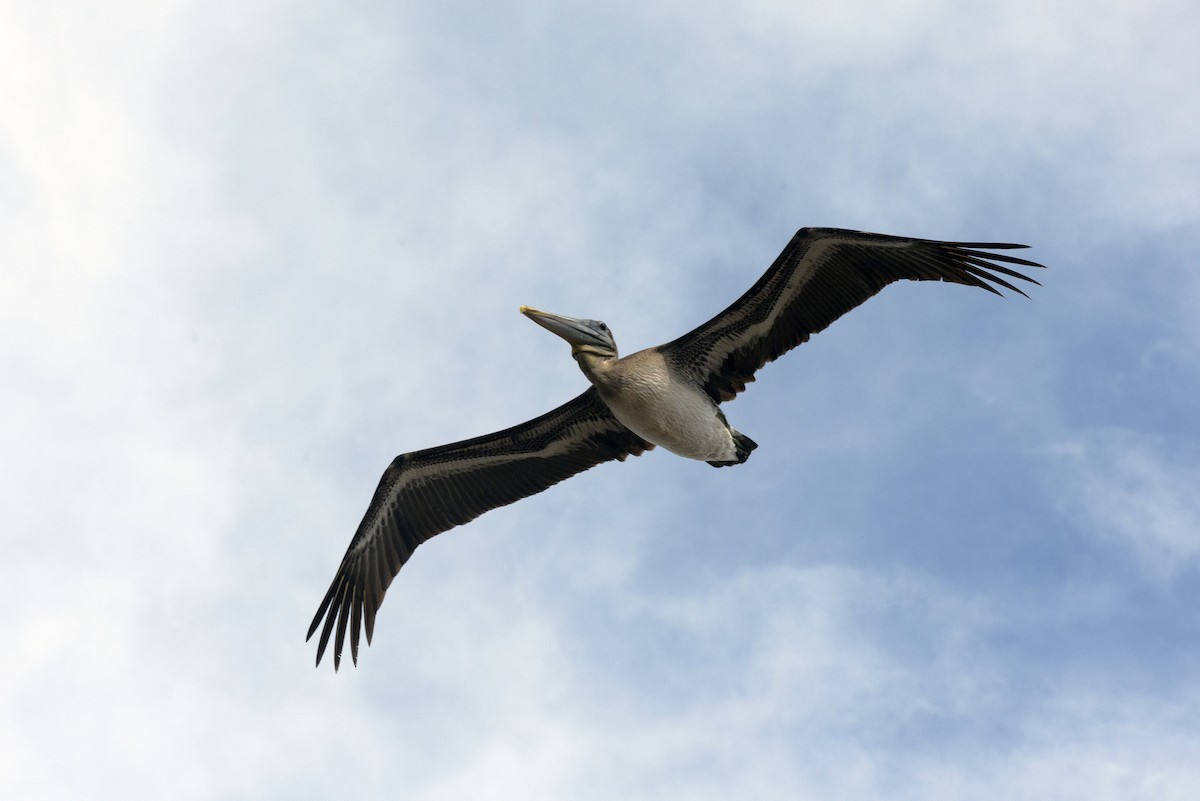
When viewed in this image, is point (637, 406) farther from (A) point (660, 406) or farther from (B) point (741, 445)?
(B) point (741, 445)

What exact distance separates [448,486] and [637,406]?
142 inches

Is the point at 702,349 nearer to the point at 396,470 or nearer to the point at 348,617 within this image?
the point at 396,470

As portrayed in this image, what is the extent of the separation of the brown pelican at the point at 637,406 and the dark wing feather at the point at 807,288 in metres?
0.01

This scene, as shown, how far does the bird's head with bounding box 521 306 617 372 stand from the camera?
1703 cm

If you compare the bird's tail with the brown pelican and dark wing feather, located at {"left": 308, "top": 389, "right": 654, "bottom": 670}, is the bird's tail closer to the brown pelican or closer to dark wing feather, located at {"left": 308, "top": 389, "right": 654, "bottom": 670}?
the brown pelican

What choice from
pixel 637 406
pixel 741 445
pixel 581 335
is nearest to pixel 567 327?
pixel 581 335

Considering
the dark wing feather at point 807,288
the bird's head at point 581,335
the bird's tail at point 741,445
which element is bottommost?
the bird's tail at point 741,445

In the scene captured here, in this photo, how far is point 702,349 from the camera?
17.0 metres

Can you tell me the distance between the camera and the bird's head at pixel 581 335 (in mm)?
17031

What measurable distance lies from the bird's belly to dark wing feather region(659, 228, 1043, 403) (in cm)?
45

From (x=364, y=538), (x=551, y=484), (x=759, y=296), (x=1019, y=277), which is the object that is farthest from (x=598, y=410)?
(x=1019, y=277)

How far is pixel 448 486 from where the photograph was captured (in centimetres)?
1866

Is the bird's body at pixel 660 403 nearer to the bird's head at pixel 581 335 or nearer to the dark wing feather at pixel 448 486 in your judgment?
the bird's head at pixel 581 335

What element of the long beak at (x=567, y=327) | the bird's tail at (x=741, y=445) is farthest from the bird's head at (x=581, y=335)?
the bird's tail at (x=741, y=445)
